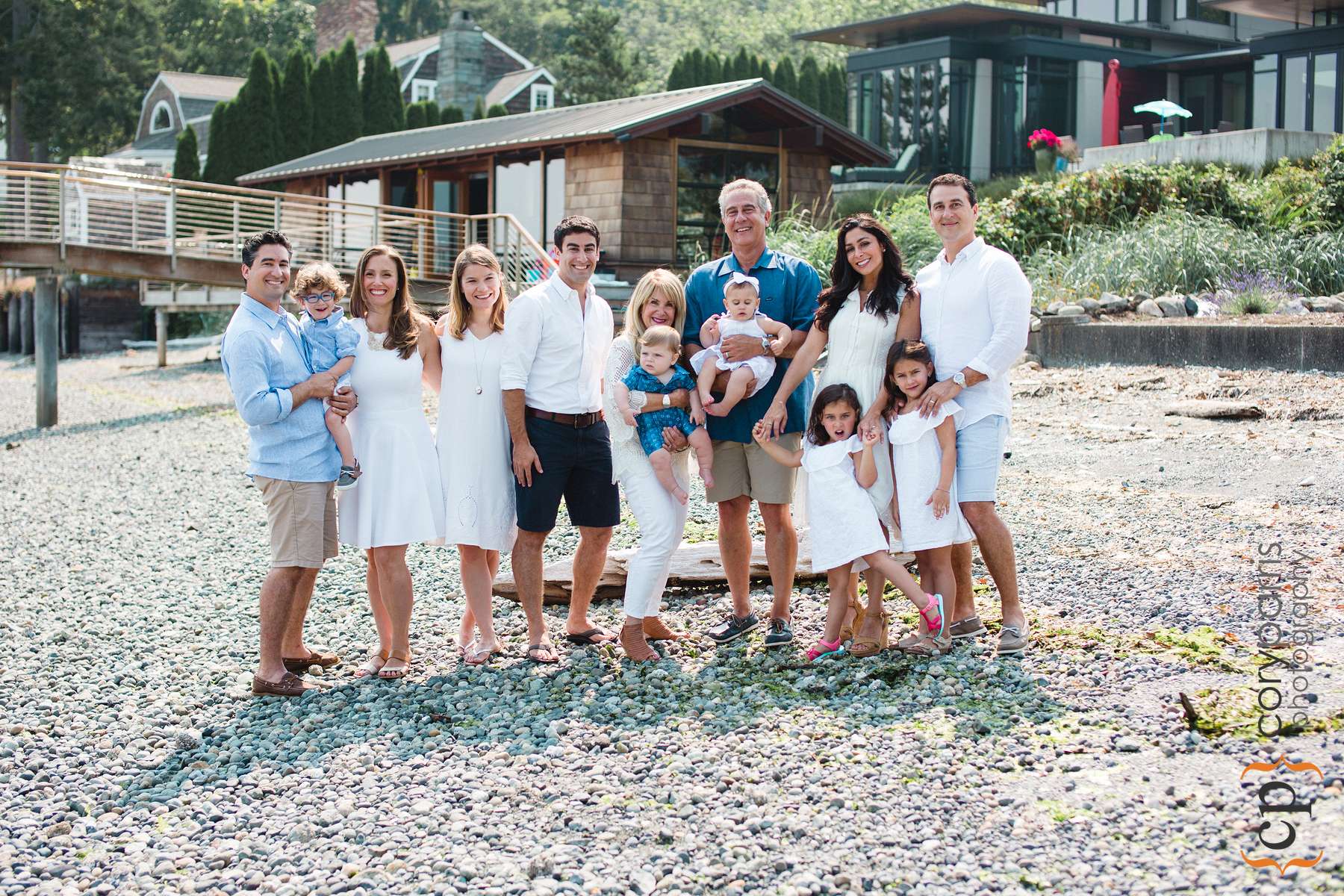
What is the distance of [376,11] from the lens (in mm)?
69750

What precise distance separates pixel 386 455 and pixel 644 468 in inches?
41.6

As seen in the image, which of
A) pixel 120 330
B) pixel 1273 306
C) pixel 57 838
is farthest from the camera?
pixel 120 330

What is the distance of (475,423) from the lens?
217 inches

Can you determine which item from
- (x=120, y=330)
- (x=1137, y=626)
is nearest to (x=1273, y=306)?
(x=1137, y=626)

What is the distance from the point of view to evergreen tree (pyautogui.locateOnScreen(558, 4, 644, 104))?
4319cm

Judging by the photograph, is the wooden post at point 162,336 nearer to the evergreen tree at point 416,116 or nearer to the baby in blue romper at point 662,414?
the evergreen tree at point 416,116

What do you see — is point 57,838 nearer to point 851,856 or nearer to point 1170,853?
point 851,856

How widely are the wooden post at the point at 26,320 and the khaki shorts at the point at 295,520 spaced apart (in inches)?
1166

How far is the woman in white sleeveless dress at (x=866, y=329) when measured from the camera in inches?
204

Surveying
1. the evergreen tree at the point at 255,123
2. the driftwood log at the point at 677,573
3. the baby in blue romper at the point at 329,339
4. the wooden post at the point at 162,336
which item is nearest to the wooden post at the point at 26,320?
the evergreen tree at the point at 255,123

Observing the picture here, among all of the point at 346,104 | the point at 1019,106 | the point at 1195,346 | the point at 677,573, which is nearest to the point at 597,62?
the point at 346,104

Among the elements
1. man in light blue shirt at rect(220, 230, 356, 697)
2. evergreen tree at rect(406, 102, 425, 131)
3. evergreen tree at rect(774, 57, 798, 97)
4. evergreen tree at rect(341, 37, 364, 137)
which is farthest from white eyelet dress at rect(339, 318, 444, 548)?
evergreen tree at rect(774, 57, 798, 97)

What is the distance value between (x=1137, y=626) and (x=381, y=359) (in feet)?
10.8

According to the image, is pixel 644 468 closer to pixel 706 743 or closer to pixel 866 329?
pixel 866 329
